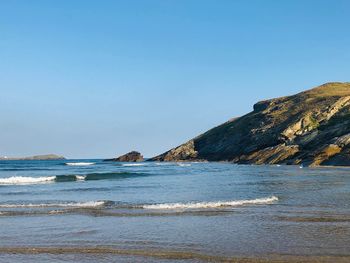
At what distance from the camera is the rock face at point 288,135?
9612 cm

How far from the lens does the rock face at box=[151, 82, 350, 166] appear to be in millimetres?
96125

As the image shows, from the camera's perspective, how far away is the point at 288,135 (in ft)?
411

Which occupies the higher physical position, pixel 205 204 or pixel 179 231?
pixel 205 204

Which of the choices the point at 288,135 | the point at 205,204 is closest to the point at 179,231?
the point at 205,204

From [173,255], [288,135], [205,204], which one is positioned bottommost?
[173,255]

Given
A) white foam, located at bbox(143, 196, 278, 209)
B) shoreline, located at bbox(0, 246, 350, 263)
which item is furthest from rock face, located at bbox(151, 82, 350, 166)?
shoreline, located at bbox(0, 246, 350, 263)

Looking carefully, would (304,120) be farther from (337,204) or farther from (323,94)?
(337,204)

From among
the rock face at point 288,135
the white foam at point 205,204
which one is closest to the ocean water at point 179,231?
the white foam at point 205,204

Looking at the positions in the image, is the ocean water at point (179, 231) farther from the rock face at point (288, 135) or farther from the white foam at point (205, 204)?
the rock face at point (288, 135)

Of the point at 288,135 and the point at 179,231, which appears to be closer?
the point at 179,231

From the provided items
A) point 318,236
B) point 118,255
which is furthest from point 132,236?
point 318,236

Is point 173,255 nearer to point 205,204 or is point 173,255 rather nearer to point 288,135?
point 205,204

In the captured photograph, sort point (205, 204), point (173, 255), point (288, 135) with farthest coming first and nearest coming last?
1. point (288, 135)
2. point (205, 204)
3. point (173, 255)

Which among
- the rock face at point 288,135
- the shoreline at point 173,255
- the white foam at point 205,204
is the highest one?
the rock face at point 288,135
